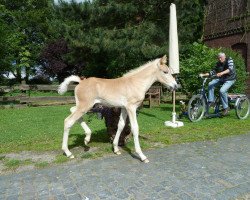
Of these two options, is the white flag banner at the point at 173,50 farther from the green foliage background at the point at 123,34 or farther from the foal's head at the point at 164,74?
the green foliage background at the point at 123,34

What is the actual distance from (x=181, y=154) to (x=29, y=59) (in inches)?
1480

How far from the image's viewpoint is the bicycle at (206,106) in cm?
1009

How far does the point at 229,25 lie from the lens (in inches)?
794

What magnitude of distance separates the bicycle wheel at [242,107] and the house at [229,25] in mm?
7939

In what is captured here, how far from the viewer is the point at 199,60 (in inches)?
520

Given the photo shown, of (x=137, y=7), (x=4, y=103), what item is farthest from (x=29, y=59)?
(x=137, y=7)

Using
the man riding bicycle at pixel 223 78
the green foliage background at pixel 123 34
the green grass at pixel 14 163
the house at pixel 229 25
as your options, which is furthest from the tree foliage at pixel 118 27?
the green grass at pixel 14 163

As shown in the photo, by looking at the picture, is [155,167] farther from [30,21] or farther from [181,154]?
[30,21]

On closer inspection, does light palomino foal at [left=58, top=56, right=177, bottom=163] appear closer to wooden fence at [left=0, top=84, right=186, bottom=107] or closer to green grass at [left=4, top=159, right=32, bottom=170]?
green grass at [left=4, top=159, right=32, bottom=170]

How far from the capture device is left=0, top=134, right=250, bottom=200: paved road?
14.0ft

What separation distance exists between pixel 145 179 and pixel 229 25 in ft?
59.2

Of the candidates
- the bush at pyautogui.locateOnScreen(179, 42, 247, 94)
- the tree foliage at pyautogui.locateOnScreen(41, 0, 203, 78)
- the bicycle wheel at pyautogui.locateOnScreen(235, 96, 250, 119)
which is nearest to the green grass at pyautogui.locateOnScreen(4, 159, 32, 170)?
the bicycle wheel at pyautogui.locateOnScreen(235, 96, 250, 119)

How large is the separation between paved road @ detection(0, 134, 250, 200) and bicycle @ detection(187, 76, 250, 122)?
385 cm

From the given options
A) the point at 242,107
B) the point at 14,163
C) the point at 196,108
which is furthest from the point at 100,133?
the point at 242,107
